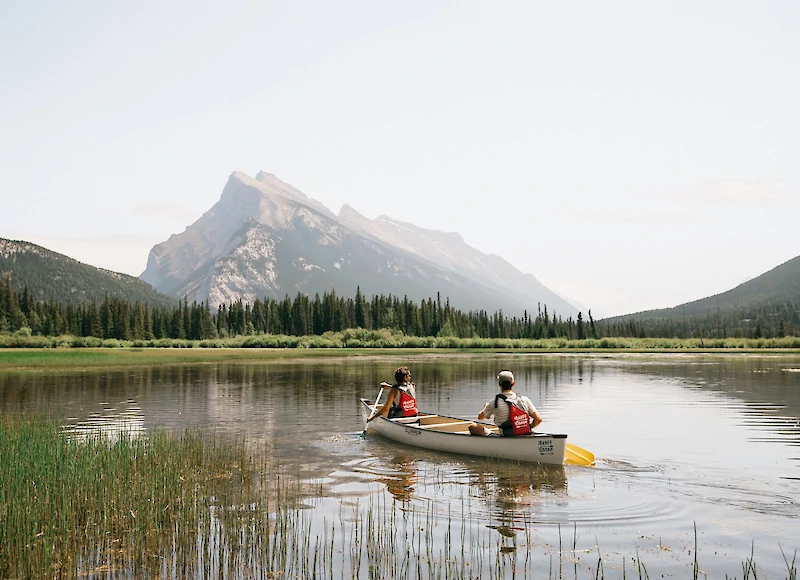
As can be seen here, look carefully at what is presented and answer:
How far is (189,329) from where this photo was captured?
199 metres

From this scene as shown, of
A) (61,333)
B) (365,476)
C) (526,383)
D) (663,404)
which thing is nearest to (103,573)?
(365,476)

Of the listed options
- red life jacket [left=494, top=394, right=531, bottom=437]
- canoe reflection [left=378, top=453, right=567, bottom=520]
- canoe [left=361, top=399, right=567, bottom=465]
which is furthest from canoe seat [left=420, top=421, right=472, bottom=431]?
red life jacket [left=494, top=394, right=531, bottom=437]

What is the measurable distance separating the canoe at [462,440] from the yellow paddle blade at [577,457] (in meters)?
0.52

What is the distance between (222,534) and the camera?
12445 mm

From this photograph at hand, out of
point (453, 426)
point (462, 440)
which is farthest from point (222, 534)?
point (453, 426)

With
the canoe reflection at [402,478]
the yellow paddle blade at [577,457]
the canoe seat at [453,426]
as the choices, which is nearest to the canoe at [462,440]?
the canoe seat at [453,426]

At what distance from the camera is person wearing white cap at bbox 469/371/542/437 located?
20.0 metres

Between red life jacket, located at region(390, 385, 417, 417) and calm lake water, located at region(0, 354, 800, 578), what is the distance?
1.18 meters

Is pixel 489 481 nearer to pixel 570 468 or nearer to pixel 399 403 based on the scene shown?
pixel 570 468

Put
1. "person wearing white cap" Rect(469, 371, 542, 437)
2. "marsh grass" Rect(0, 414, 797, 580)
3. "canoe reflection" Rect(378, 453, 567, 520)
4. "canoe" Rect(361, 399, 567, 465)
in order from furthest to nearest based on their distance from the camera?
"person wearing white cap" Rect(469, 371, 542, 437)
"canoe" Rect(361, 399, 567, 465)
"canoe reflection" Rect(378, 453, 567, 520)
"marsh grass" Rect(0, 414, 797, 580)

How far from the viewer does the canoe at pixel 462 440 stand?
63.2 feet

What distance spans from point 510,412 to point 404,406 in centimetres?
660

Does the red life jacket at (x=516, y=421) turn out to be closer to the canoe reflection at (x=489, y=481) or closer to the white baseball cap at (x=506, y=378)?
the white baseball cap at (x=506, y=378)

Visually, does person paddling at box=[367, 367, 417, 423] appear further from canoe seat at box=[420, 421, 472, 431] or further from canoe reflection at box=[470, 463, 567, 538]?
canoe reflection at box=[470, 463, 567, 538]
